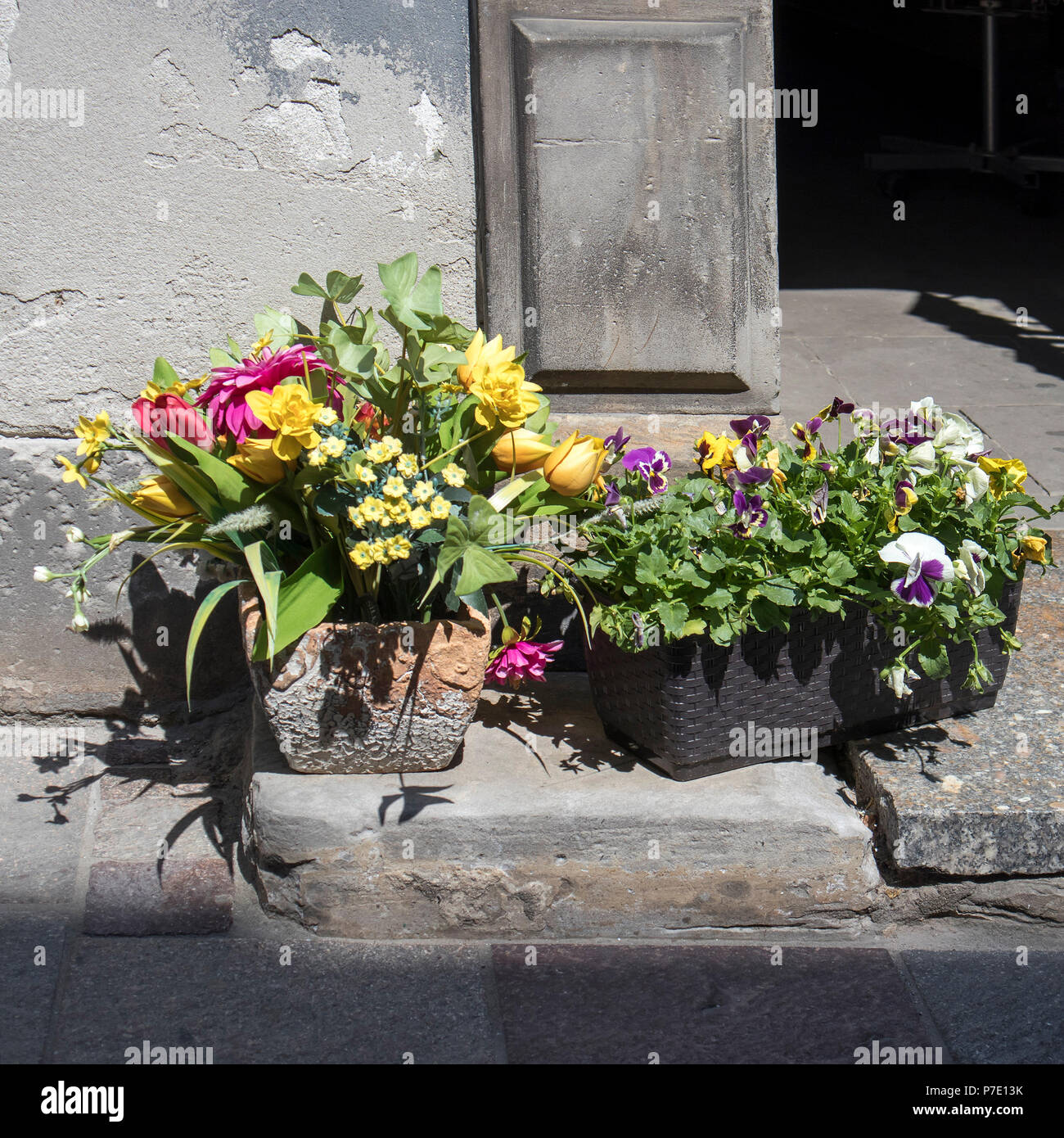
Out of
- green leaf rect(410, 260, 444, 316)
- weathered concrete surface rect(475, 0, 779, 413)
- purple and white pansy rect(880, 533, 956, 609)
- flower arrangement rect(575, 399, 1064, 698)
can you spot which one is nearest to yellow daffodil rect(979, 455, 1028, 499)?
flower arrangement rect(575, 399, 1064, 698)

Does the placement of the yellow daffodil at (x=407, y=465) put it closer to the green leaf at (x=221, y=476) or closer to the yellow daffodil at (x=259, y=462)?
the yellow daffodil at (x=259, y=462)

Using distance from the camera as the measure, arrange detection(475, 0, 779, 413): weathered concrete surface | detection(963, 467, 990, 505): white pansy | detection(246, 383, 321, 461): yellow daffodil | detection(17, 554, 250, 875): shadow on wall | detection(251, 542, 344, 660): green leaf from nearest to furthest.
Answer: detection(246, 383, 321, 461): yellow daffodil < detection(251, 542, 344, 660): green leaf < detection(963, 467, 990, 505): white pansy < detection(475, 0, 779, 413): weathered concrete surface < detection(17, 554, 250, 875): shadow on wall

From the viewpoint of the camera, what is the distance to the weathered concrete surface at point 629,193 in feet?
8.07

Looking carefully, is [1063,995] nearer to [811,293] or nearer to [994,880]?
[994,880]

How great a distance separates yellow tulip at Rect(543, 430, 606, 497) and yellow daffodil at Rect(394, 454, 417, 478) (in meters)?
0.32

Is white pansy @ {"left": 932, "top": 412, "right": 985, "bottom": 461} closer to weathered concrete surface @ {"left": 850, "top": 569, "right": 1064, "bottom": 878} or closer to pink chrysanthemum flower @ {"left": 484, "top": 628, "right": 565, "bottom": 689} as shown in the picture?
weathered concrete surface @ {"left": 850, "top": 569, "right": 1064, "bottom": 878}

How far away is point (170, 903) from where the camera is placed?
2.28 m

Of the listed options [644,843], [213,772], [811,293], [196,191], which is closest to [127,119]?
[196,191]

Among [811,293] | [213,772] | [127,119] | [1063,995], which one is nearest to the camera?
[1063,995]

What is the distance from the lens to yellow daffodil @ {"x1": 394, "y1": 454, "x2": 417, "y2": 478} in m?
1.94

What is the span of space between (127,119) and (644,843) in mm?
1773

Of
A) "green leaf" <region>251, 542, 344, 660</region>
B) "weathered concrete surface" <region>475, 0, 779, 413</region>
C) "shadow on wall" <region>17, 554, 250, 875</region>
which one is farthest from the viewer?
"shadow on wall" <region>17, 554, 250, 875</region>

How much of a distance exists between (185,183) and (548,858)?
1.56m

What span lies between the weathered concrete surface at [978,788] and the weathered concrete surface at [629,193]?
2.78 ft
